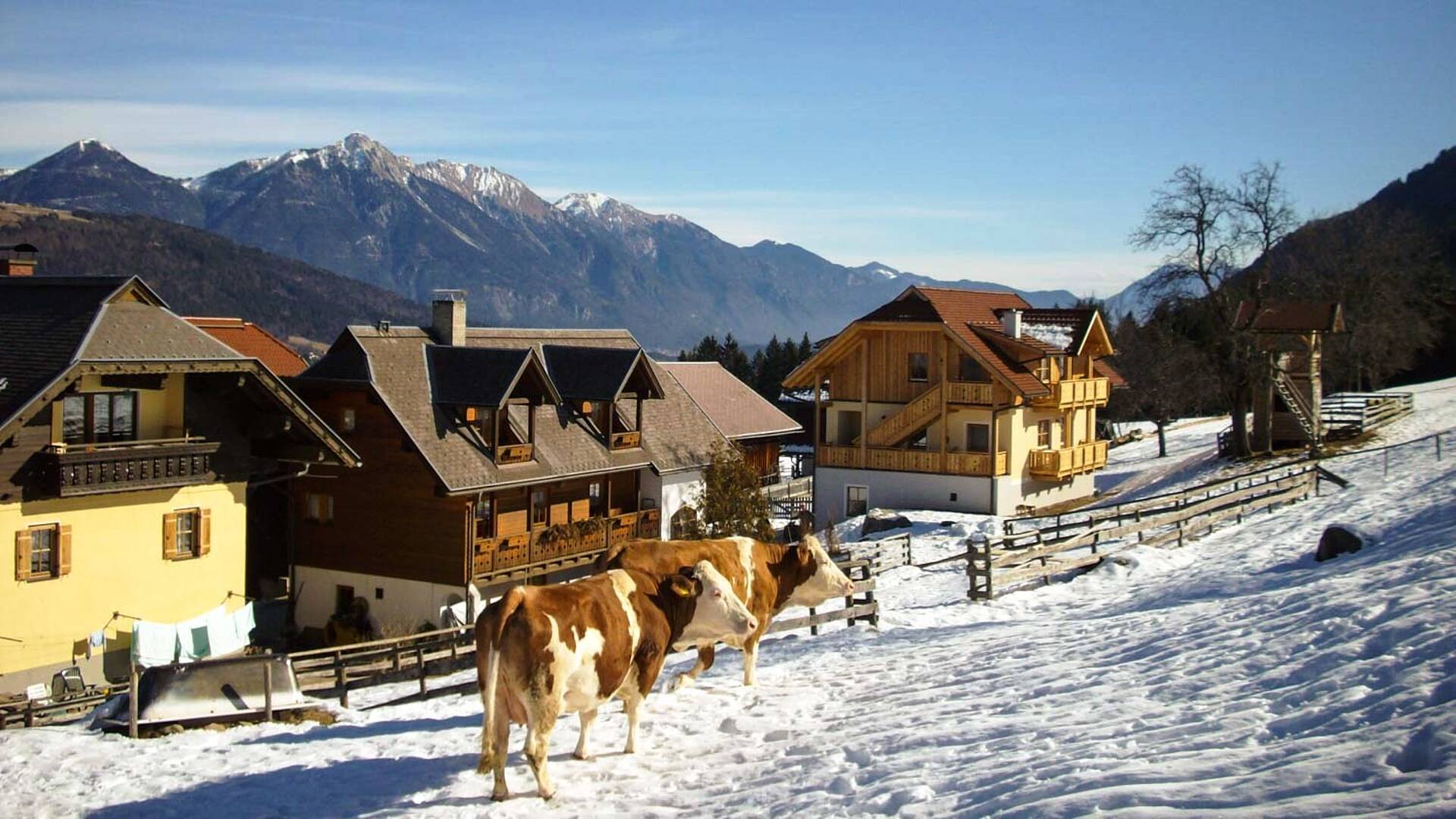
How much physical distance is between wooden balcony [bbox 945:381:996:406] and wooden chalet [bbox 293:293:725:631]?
38.1 ft

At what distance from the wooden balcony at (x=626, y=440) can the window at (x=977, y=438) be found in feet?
42.2

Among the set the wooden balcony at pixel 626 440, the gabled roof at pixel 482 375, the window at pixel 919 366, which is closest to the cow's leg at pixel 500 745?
the gabled roof at pixel 482 375

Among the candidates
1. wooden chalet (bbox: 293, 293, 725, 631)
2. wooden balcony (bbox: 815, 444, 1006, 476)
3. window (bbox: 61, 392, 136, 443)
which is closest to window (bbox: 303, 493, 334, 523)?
wooden chalet (bbox: 293, 293, 725, 631)

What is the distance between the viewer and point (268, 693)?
52.6 ft

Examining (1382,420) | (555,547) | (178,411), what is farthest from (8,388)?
(1382,420)

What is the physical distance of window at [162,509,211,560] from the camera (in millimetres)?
26672

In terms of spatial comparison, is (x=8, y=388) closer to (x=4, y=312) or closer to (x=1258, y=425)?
(x=4, y=312)

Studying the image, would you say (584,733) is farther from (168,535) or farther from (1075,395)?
(1075,395)

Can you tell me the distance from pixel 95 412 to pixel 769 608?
16895 millimetres

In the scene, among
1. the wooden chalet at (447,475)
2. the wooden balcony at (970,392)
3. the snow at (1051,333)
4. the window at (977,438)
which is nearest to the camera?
the wooden chalet at (447,475)

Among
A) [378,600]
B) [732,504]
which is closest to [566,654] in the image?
[378,600]

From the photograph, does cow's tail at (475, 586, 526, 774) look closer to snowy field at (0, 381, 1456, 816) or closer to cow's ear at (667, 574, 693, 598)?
snowy field at (0, 381, 1456, 816)

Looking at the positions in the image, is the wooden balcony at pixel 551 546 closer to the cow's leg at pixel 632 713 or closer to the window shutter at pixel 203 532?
the window shutter at pixel 203 532

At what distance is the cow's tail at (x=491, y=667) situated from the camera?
11531 millimetres
